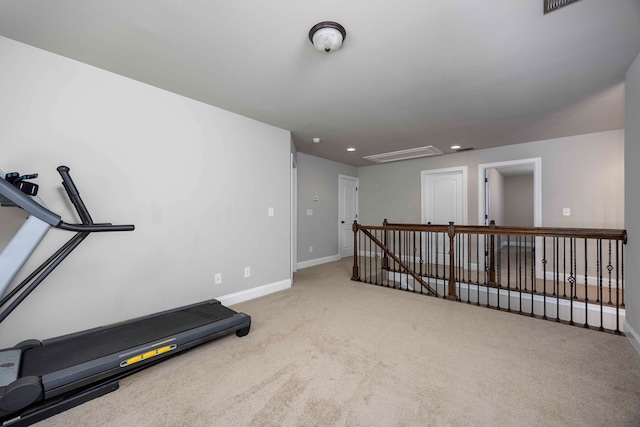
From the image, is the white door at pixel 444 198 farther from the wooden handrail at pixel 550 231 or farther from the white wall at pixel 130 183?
the white wall at pixel 130 183

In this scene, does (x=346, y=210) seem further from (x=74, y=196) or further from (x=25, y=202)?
(x=25, y=202)

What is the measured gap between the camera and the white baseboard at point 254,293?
3.22m

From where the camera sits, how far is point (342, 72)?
2301 millimetres

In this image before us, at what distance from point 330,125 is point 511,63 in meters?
2.08

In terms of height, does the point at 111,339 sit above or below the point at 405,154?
below

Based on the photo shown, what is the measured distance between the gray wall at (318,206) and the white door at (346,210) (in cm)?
16

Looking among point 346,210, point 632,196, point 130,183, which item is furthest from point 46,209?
point 346,210

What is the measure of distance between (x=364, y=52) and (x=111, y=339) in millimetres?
2895

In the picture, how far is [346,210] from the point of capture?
6527 millimetres

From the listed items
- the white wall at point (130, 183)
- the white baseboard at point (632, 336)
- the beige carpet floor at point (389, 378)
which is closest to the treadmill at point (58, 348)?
the beige carpet floor at point (389, 378)

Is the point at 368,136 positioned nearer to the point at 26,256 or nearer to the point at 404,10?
the point at 404,10

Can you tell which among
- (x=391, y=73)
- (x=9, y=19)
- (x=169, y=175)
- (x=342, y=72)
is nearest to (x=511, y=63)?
(x=391, y=73)

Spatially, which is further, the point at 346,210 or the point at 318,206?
the point at 346,210

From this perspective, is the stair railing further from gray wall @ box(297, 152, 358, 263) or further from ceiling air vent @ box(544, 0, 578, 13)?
ceiling air vent @ box(544, 0, 578, 13)
